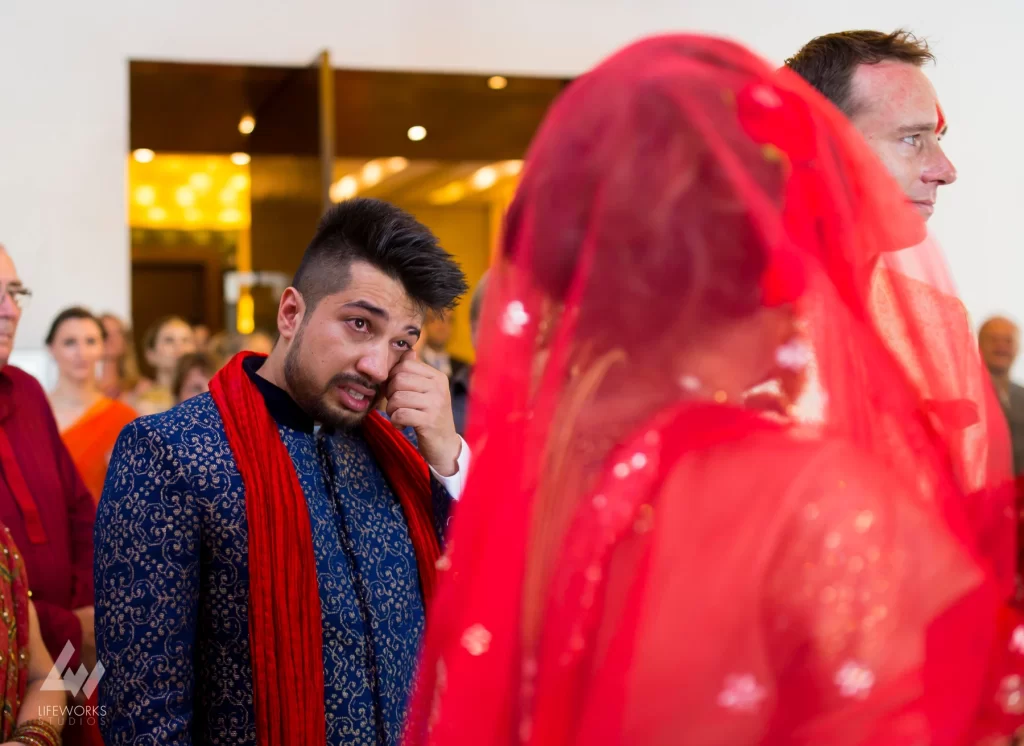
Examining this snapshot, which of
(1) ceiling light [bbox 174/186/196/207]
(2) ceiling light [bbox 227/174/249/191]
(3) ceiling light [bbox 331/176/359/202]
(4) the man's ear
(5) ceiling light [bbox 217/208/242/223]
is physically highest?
(2) ceiling light [bbox 227/174/249/191]

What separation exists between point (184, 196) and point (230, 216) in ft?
1.50

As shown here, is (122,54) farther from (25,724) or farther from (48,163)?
(25,724)

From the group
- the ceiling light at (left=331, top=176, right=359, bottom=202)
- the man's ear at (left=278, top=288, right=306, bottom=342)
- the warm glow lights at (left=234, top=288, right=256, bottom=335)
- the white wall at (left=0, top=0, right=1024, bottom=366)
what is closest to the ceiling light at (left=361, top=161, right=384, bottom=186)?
the ceiling light at (left=331, top=176, right=359, bottom=202)

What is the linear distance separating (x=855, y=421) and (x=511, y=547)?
0.27 m

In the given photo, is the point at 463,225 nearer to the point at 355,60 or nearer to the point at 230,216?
the point at 230,216

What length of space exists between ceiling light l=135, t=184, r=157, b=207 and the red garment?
6918 millimetres

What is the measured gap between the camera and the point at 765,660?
0.77 meters

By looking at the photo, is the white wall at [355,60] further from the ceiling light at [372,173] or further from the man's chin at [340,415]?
the man's chin at [340,415]

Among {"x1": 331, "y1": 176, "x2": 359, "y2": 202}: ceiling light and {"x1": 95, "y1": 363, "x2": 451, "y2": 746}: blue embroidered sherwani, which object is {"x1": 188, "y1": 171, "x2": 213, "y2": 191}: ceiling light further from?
{"x1": 95, "y1": 363, "x2": 451, "y2": 746}: blue embroidered sherwani

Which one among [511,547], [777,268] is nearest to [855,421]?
[777,268]

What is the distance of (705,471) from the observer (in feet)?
2.67

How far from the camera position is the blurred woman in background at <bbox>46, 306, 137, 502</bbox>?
3.87 meters

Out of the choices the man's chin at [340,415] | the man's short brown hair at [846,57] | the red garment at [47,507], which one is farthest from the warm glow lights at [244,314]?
the man's short brown hair at [846,57]

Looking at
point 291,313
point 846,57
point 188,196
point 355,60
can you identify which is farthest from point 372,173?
point 846,57
